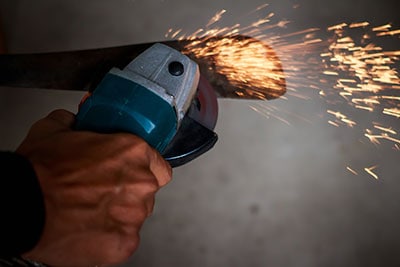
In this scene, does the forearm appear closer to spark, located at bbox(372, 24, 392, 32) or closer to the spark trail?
the spark trail

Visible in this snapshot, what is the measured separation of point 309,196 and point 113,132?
3.96 feet

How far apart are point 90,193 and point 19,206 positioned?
124mm

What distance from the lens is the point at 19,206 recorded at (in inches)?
28.3

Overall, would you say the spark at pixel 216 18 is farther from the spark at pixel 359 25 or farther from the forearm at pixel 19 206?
the forearm at pixel 19 206

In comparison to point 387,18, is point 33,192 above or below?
above

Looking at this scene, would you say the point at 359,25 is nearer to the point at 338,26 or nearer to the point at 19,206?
the point at 338,26

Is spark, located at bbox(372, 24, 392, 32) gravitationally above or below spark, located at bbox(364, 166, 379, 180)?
above

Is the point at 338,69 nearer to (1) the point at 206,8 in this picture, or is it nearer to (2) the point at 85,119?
(1) the point at 206,8

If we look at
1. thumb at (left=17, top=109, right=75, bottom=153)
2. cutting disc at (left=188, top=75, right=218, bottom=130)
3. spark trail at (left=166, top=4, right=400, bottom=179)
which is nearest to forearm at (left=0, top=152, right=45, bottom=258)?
thumb at (left=17, top=109, right=75, bottom=153)

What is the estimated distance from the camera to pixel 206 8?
206 cm

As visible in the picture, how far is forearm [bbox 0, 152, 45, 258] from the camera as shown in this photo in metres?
0.71

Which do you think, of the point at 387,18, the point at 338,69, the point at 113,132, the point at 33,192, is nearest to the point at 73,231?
the point at 33,192

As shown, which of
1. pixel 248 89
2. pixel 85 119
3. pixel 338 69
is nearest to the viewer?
pixel 85 119

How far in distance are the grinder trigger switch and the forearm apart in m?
0.25
